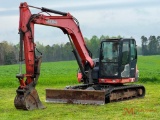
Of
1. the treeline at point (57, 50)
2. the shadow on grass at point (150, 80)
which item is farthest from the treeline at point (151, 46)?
the shadow on grass at point (150, 80)

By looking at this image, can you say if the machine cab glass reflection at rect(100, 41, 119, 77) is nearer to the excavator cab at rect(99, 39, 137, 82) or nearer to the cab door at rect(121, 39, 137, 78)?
the excavator cab at rect(99, 39, 137, 82)

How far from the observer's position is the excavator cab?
15828 millimetres

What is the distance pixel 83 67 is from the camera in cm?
1636

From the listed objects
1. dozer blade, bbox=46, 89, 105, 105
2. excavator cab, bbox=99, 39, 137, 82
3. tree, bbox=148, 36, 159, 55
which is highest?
tree, bbox=148, 36, 159, 55

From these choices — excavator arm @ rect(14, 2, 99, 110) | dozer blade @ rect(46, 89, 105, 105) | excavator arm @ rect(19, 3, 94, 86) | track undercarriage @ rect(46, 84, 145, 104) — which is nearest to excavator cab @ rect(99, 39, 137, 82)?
track undercarriage @ rect(46, 84, 145, 104)

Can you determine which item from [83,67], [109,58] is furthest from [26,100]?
[109,58]

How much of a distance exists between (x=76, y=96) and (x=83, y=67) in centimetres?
178

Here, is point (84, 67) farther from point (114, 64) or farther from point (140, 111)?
point (140, 111)

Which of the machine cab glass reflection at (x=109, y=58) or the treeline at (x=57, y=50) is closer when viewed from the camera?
the machine cab glass reflection at (x=109, y=58)

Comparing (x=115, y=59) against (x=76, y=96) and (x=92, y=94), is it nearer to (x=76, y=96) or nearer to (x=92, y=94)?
(x=92, y=94)

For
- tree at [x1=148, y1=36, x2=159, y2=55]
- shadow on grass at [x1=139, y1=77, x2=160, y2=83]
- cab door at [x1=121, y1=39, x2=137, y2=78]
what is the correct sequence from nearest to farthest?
cab door at [x1=121, y1=39, x2=137, y2=78] < shadow on grass at [x1=139, y1=77, x2=160, y2=83] < tree at [x1=148, y1=36, x2=159, y2=55]

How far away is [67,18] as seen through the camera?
50.3ft

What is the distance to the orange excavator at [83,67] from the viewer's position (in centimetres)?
1337

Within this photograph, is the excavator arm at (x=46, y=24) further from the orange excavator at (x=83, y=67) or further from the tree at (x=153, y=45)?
the tree at (x=153, y=45)
